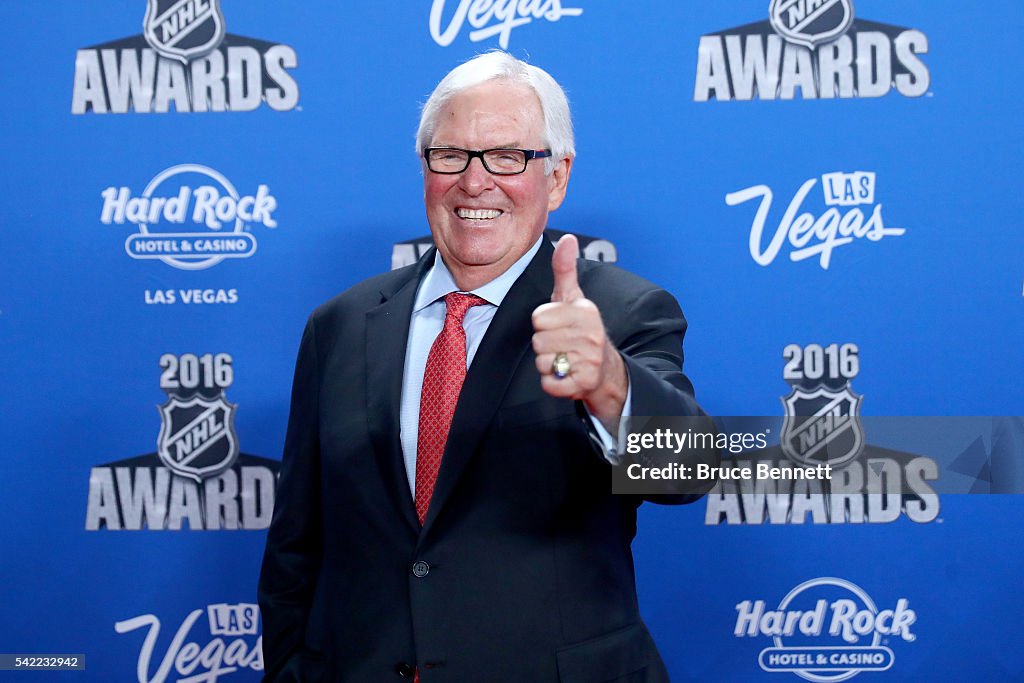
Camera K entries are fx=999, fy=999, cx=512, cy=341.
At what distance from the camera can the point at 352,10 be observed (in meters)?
2.32

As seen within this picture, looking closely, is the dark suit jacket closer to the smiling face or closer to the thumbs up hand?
the smiling face

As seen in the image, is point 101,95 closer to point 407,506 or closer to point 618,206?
point 618,206

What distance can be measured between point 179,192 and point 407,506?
49.7 inches

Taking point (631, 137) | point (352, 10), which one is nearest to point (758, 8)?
point (631, 137)

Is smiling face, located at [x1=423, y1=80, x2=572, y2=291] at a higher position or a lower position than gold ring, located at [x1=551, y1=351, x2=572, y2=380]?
higher

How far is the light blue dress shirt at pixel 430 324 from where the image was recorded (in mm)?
1509

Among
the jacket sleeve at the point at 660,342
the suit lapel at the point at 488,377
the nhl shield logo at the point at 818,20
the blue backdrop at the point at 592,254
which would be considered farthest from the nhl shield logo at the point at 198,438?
the nhl shield logo at the point at 818,20

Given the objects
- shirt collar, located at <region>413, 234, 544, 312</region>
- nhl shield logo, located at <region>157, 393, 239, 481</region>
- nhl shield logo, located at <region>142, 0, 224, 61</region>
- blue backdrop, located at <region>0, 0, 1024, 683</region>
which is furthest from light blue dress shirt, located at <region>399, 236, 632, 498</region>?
nhl shield logo, located at <region>142, 0, 224, 61</region>

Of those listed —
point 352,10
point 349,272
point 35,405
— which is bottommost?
point 35,405

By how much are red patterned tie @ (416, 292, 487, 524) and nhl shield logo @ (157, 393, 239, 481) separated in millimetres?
999

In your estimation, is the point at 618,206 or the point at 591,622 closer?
the point at 591,622

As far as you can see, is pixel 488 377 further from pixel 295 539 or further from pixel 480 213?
pixel 295 539

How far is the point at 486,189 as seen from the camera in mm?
1586

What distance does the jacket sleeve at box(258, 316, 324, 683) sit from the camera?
1647mm
